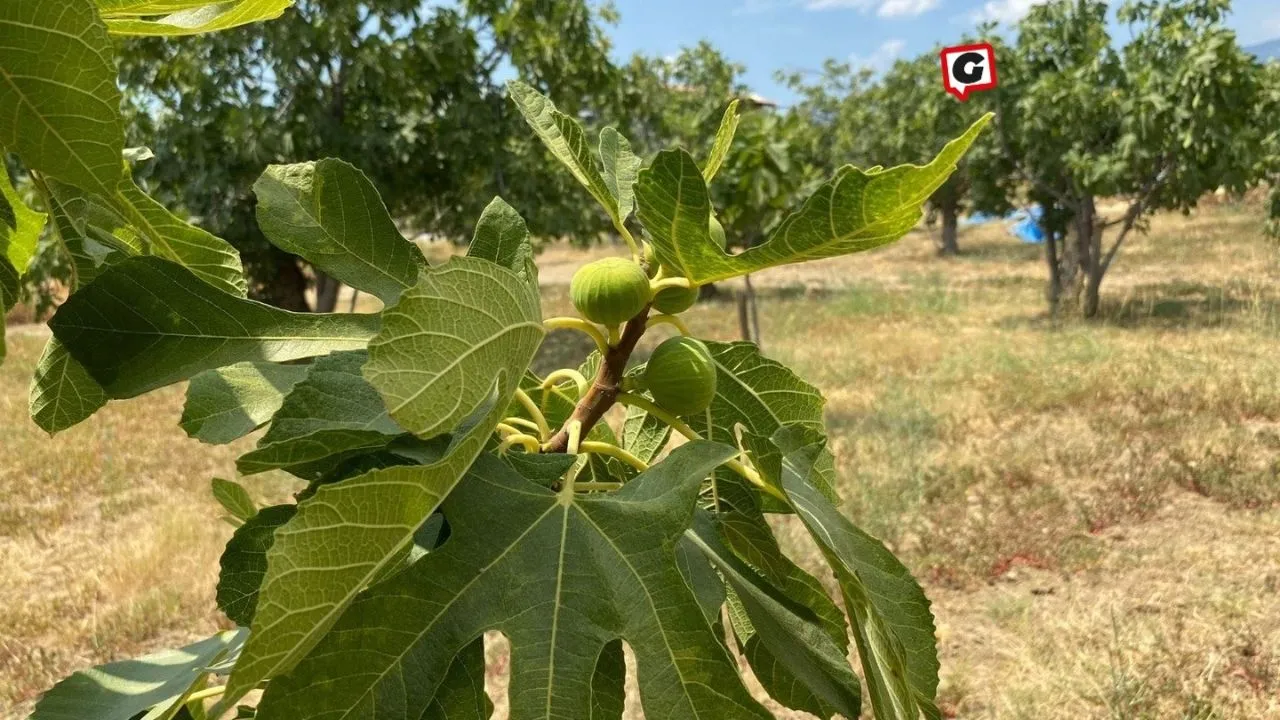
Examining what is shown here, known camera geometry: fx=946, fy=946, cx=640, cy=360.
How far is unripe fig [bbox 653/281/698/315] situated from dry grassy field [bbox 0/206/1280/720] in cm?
228

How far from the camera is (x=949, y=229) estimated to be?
63.5 feet

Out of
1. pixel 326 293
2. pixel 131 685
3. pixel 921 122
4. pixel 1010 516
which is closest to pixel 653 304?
pixel 131 685

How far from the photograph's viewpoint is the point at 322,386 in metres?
0.52

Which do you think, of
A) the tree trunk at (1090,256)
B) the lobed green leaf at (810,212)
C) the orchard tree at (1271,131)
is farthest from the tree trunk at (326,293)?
the orchard tree at (1271,131)

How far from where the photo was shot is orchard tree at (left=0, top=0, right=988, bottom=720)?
1.31ft

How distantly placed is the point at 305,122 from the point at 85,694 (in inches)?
247

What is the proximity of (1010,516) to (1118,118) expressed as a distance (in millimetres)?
6990

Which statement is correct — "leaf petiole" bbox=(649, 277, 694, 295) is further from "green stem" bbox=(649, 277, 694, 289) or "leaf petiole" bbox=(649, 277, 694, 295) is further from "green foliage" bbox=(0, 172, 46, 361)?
"green foliage" bbox=(0, 172, 46, 361)

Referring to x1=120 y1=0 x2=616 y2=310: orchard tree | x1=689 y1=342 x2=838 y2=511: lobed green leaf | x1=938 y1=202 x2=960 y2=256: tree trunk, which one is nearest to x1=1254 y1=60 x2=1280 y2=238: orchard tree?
x1=120 y1=0 x2=616 y2=310: orchard tree

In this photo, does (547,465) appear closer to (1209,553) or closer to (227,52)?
(1209,553)

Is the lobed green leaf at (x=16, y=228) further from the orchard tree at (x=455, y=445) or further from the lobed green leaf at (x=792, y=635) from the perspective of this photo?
the lobed green leaf at (x=792, y=635)

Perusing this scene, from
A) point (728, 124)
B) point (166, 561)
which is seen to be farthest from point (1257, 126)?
point (728, 124)

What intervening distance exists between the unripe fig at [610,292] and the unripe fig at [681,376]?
1.4 inches

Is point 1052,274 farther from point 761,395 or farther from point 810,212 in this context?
point 810,212
